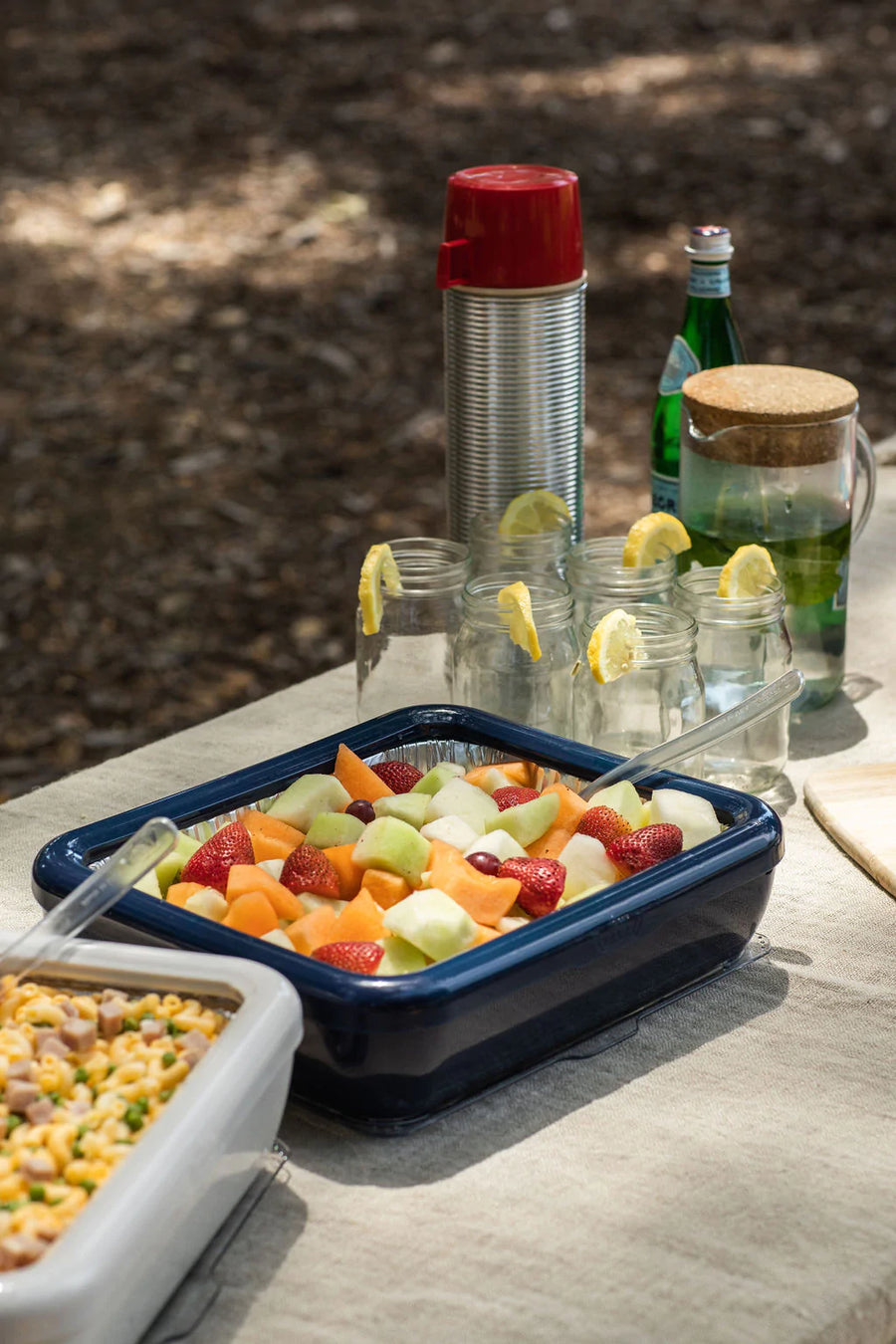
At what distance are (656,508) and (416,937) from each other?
687mm

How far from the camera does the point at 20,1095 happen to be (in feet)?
2.37

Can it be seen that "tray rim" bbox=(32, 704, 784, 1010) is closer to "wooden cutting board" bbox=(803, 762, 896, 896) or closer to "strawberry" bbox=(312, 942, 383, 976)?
"strawberry" bbox=(312, 942, 383, 976)

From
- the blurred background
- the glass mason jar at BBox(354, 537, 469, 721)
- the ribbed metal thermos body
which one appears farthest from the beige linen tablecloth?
the blurred background

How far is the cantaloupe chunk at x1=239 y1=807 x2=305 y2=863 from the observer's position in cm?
97

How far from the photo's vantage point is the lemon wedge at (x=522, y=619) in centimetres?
114

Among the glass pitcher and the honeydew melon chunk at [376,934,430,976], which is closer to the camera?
the honeydew melon chunk at [376,934,430,976]

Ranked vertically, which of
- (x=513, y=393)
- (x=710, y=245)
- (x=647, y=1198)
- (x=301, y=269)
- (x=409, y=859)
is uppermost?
(x=710, y=245)

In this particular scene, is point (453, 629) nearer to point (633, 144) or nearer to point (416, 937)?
point (416, 937)

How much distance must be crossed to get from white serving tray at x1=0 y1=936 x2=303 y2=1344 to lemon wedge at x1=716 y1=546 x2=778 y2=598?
0.55 m

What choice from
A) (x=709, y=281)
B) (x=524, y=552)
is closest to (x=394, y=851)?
(x=524, y=552)

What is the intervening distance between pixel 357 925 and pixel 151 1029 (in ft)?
0.50

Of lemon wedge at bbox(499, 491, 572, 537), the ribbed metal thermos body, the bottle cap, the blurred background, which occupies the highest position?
the bottle cap

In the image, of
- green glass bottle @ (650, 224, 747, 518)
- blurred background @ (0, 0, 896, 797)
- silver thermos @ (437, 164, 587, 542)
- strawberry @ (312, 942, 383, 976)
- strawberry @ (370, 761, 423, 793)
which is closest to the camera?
strawberry @ (312, 942, 383, 976)

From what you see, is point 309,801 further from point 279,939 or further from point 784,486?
point 784,486
